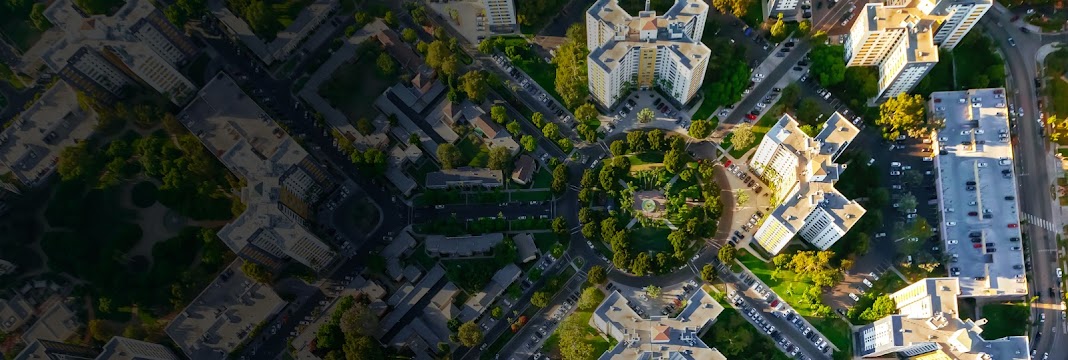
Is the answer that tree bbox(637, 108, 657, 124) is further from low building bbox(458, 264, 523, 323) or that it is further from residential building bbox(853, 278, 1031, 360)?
residential building bbox(853, 278, 1031, 360)

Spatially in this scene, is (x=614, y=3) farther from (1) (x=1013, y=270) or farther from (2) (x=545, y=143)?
(1) (x=1013, y=270)

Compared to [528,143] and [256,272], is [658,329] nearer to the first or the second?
[528,143]

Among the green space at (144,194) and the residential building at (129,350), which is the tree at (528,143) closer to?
the green space at (144,194)

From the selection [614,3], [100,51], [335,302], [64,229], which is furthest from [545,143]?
[64,229]

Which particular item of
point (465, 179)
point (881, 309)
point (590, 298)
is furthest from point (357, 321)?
point (881, 309)

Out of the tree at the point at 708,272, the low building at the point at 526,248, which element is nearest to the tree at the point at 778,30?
the tree at the point at 708,272
